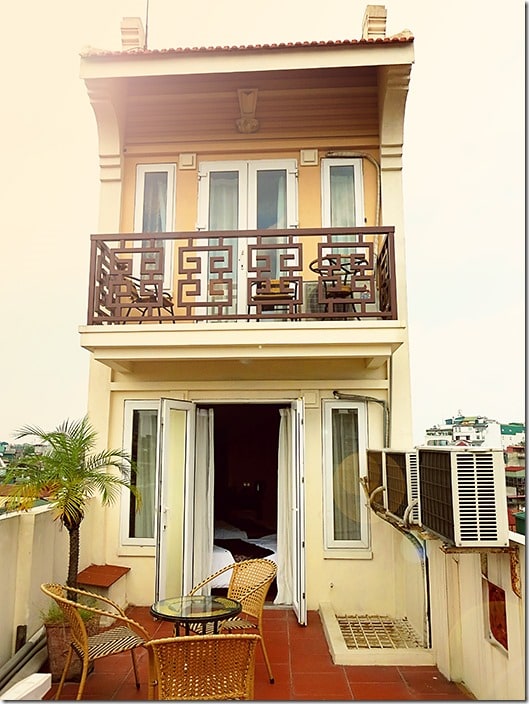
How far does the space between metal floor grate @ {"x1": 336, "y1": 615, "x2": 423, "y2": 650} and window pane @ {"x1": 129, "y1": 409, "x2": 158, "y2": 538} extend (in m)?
2.27

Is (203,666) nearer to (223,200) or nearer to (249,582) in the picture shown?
(249,582)

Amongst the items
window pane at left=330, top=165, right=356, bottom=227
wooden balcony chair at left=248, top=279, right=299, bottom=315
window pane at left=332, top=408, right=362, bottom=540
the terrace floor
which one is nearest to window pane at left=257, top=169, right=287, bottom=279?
window pane at left=330, top=165, right=356, bottom=227

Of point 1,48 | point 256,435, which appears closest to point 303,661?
point 1,48

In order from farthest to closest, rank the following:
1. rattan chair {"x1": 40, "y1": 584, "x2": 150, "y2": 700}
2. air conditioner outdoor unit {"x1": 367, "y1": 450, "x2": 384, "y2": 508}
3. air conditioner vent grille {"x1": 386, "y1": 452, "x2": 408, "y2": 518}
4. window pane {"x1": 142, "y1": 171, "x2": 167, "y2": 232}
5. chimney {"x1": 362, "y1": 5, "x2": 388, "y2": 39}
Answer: window pane {"x1": 142, "y1": 171, "x2": 167, "y2": 232}
chimney {"x1": 362, "y1": 5, "x2": 388, "y2": 39}
air conditioner outdoor unit {"x1": 367, "y1": 450, "x2": 384, "y2": 508}
air conditioner vent grille {"x1": 386, "y1": 452, "x2": 408, "y2": 518}
rattan chair {"x1": 40, "y1": 584, "x2": 150, "y2": 700}

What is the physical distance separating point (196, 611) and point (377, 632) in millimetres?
2125

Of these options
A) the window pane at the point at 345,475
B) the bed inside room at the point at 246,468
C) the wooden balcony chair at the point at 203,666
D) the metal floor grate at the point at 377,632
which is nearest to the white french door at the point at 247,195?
the window pane at the point at 345,475

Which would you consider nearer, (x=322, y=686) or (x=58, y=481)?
(x=322, y=686)

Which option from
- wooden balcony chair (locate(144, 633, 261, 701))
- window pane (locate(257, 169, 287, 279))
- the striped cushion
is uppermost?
window pane (locate(257, 169, 287, 279))

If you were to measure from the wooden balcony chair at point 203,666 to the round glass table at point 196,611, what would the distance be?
0.53m

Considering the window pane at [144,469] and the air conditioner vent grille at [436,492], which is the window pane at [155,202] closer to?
the window pane at [144,469]

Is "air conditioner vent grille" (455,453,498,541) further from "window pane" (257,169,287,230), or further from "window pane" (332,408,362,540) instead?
"window pane" (257,169,287,230)

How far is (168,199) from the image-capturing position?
21.1ft

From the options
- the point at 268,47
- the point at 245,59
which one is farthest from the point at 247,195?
the point at 268,47

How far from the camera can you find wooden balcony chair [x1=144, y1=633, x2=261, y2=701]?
293 centimetres
